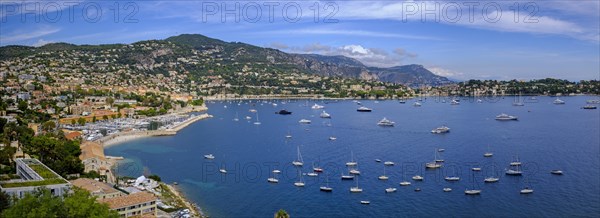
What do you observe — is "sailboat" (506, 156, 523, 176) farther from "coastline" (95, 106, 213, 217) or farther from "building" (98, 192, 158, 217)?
"building" (98, 192, 158, 217)

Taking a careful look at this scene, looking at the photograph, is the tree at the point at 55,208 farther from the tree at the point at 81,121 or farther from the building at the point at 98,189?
the tree at the point at 81,121

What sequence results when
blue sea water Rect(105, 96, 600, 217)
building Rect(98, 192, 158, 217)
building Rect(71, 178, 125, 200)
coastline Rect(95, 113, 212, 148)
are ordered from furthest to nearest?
coastline Rect(95, 113, 212, 148)
blue sea water Rect(105, 96, 600, 217)
building Rect(71, 178, 125, 200)
building Rect(98, 192, 158, 217)

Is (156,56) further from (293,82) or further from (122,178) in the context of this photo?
(122,178)

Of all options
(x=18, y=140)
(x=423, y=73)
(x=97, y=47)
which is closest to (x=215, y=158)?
(x=18, y=140)

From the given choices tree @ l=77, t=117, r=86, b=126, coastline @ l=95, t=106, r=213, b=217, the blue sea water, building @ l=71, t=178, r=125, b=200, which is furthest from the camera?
tree @ l=77, t=117, r=86, b=126

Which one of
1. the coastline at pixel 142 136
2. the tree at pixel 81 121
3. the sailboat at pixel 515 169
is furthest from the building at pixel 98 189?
the tree at pixel 81 121

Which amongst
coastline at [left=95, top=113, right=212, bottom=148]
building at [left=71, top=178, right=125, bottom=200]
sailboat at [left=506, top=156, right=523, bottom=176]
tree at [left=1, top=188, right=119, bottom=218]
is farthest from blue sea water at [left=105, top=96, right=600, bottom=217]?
tree at [left=1, top=188, right=119, bottom=218]
